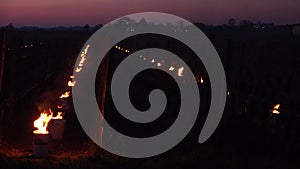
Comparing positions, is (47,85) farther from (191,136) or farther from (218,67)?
(191,136)

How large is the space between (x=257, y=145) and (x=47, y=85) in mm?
12714

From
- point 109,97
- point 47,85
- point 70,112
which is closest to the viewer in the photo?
point 70,112

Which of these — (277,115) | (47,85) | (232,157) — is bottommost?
(232,157)

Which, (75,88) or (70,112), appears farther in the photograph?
(75,88)

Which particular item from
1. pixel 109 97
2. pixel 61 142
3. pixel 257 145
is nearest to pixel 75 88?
pixel 109 97

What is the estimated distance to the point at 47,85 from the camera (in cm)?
2286

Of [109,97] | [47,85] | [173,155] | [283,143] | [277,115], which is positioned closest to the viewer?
[173,155]

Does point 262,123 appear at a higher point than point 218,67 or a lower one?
lower

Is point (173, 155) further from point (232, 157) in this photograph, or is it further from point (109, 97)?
point (109, 97)

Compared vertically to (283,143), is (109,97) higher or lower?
higher

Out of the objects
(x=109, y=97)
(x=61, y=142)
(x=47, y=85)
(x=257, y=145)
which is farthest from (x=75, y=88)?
(x=257, y=145)

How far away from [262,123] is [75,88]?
8417 mm

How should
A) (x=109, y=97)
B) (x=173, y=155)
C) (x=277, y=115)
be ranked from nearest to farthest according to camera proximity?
(x=173, y=155)
(x=277, y=115)
(x=109, y=97)

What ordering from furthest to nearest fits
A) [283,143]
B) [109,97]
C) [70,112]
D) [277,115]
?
[109,97], [70,112], [277,115], [283,143]
